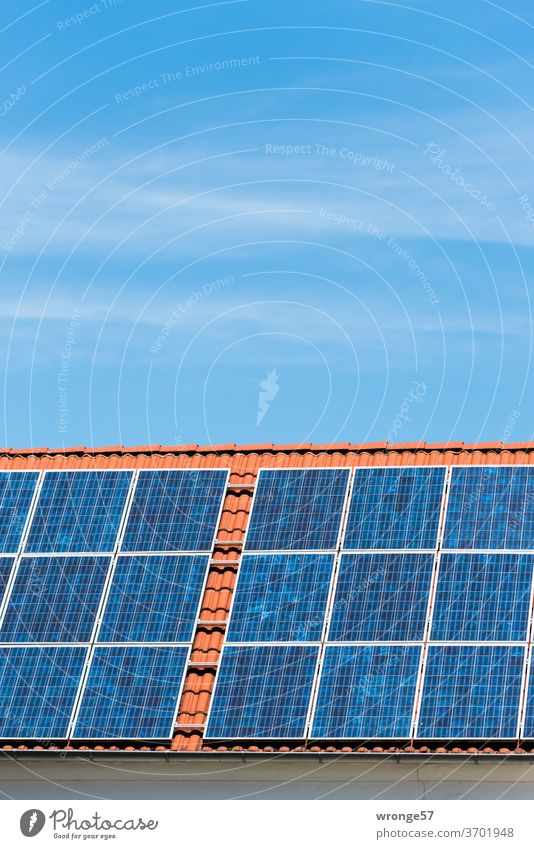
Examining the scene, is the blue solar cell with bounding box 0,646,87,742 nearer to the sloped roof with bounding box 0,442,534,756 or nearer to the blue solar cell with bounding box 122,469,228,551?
the sloped roof with bounding box 0,442,534,756

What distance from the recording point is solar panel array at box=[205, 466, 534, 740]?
98.8ft

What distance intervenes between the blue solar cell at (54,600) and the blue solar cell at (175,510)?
43.6 inches

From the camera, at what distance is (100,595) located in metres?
33.9

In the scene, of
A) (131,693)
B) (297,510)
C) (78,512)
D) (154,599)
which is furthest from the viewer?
(78,512)

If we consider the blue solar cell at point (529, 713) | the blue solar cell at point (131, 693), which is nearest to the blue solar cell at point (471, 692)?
the blue solar cell at point (529, 713)

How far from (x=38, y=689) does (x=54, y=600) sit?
8.26ft

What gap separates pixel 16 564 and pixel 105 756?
5.98 metres

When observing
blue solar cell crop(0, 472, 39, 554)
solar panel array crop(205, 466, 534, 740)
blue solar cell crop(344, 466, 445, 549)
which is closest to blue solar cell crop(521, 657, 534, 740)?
solar panel array crop(205, 466, 534, 740)

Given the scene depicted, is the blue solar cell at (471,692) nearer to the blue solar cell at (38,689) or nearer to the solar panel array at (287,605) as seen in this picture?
the solar panel array at (287,605)

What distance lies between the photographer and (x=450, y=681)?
99.6 ft

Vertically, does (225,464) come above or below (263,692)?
above

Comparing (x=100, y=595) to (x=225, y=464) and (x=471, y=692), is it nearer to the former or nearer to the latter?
(x=225, y=464)

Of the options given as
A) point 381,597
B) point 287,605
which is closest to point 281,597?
point 287,605

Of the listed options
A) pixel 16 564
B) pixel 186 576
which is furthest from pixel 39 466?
pixel 186 576
